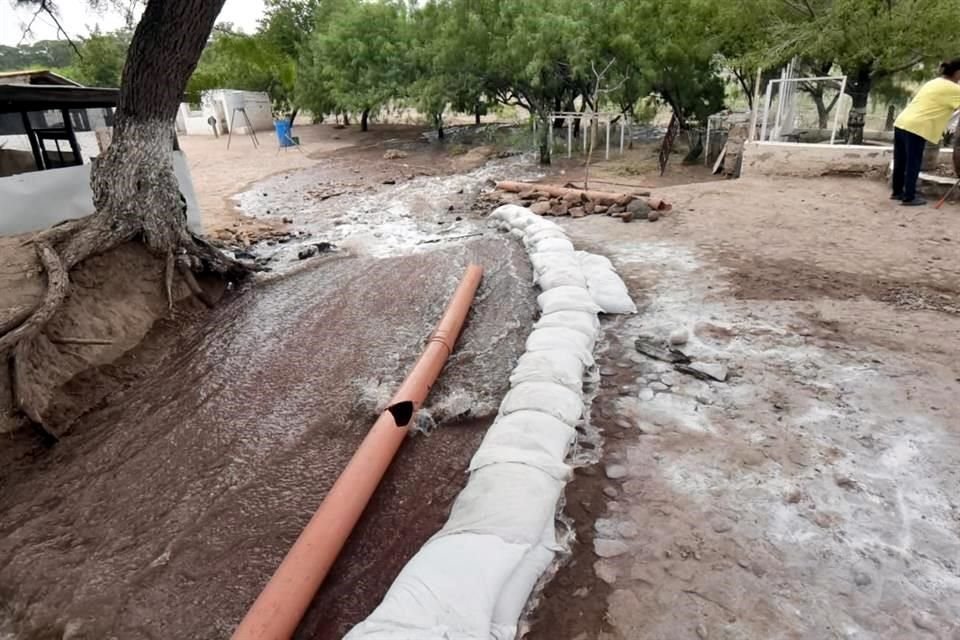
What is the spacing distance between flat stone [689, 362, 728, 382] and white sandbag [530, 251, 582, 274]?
5.94ft

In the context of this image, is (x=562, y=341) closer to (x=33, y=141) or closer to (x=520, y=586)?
(x=520, y=586)

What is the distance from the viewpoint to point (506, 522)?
7.11 feet

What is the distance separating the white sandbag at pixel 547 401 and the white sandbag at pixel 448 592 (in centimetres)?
89

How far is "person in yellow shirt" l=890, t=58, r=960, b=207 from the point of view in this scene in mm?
6020

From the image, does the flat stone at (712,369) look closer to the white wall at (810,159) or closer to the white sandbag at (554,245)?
the white sandbag at (554,245)

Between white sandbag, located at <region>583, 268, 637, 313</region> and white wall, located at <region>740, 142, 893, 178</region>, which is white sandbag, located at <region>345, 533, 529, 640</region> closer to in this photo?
white sandbag, located at <region>583, 268, 637, 313</region>

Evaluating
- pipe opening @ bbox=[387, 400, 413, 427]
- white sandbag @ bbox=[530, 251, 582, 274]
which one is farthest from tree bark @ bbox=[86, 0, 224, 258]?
white sandbag @ bbox=[530, 251, 582, 274]

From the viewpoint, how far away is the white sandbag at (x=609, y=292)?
174 inches

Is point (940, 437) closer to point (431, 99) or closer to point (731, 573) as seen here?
point (731, 573)

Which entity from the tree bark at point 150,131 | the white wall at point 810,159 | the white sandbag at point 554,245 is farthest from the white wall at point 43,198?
the white wall at point 810,159

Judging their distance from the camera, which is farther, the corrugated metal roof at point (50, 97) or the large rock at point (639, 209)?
the large rock at point (639, 209)

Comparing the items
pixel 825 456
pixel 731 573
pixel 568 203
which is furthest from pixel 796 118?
pixel 731 573

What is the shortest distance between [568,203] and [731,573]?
6.56 m

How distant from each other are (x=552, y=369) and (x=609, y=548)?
116 centimetres
